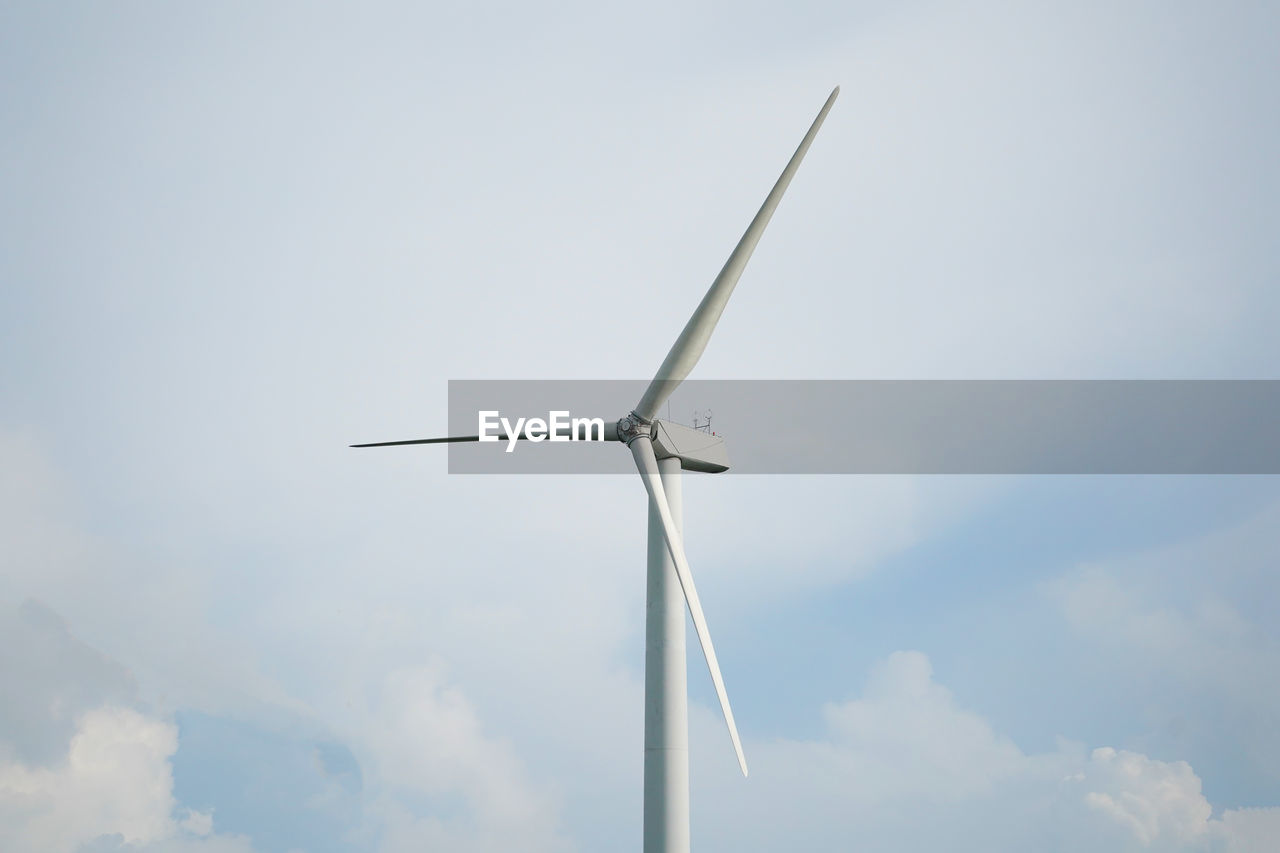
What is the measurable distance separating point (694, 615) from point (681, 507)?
6.86m

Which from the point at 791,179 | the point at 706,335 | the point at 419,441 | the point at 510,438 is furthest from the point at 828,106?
the point at 419,441

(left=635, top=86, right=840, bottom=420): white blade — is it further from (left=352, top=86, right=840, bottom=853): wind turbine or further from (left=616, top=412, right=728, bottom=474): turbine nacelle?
(left=616, top=412, right=728, bottom=474): turbine nacelle

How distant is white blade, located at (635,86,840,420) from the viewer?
3362 cm

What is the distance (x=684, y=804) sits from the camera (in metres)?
33.2

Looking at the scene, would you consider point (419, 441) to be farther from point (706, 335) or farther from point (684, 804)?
point (684, 804)

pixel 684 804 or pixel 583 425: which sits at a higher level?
pixel 583 425

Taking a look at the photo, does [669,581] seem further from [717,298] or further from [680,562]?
[717,298]

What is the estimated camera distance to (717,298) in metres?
34.2

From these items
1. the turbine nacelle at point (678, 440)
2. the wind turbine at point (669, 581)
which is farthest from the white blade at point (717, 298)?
the turbine nacelle at point (678, 440)

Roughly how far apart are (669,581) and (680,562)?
3322mm

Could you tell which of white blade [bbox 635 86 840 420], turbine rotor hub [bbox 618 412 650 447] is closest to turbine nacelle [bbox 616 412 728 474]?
turbine rotor hub [bbox 618 412 650 447]

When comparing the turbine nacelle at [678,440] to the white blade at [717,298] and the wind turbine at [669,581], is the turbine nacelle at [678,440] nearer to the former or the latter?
the wind turbine at [669,581]

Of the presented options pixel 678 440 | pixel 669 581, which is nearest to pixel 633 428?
pixel 678 440

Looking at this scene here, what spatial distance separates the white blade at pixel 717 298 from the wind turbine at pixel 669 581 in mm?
31
